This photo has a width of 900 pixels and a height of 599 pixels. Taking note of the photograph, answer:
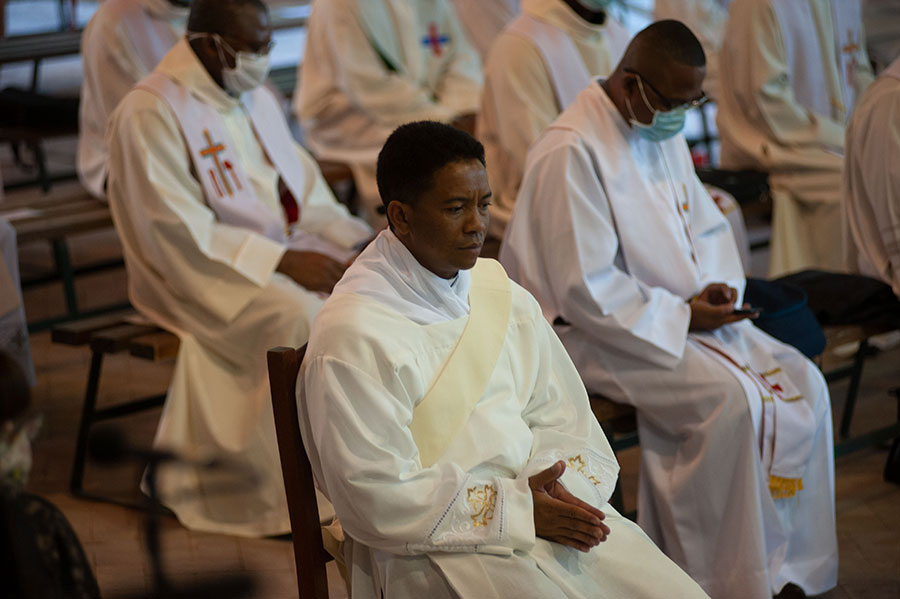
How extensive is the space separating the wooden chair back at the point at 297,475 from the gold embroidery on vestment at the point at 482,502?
0.37 metres

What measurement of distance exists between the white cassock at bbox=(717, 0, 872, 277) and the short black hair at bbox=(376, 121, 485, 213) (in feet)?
12.2

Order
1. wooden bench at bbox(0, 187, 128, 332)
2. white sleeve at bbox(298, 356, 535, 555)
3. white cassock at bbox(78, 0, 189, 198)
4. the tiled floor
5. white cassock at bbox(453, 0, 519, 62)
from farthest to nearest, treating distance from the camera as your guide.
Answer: white cassock at bbox(453, 0, 519, 62), white cassock at bbox(78, 0, 189, 198), wooden bench at bbox(0, 187, 128, 332), the tiled floor, white sleeve at bbox(298, 356, 535, 555)

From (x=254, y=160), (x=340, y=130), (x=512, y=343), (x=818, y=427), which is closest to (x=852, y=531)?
(x=818, y=427)

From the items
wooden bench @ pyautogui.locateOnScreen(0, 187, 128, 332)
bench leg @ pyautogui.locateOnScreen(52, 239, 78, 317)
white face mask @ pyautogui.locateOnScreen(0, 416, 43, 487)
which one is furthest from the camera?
bench leg @ pyautogui.locateOnScreen(52, 239, 78, 317)

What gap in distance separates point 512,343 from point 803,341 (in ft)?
5.38

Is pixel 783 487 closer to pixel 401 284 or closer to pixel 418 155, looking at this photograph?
pixel 401 284

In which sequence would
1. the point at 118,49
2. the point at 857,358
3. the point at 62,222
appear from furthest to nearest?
the point at 118,49 → the point at 62,222 → the point at 857,358

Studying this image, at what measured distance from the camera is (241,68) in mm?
4680

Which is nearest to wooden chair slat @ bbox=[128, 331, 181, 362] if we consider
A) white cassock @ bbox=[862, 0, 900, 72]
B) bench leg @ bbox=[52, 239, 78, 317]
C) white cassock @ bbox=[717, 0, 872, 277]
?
bench leg @ bbox=[52, 239, 78, 317]

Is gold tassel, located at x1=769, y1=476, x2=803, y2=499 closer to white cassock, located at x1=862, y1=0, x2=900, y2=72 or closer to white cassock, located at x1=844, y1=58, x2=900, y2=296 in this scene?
white cassock, located at x1=844, y1=58, x2=900, y2=296

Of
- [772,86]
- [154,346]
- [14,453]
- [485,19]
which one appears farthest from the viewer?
[485,19]

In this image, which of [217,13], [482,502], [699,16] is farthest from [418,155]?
[699,16]

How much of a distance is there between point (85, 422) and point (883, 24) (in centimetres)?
1209

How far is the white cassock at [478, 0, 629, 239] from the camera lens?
5762mm
